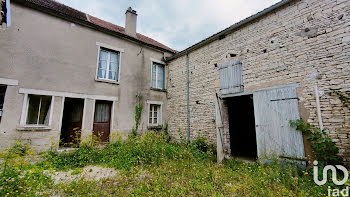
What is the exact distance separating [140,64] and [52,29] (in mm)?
4024

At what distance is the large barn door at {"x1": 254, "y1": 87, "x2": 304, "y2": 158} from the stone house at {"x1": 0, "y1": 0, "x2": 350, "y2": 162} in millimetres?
29

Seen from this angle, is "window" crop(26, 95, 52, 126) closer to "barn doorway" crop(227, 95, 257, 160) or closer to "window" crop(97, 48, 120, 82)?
"window" crop(97, 48, 120, 82)

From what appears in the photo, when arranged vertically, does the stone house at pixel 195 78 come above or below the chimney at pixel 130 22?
below

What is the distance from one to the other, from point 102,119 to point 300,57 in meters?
8.21

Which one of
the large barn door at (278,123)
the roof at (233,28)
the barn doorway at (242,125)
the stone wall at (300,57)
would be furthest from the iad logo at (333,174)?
the roof at (233,28)

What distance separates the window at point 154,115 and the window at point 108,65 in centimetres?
256

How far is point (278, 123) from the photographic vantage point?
4902mm

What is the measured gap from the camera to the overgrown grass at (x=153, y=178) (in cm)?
291

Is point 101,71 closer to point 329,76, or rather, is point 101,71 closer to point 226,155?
point 226,155

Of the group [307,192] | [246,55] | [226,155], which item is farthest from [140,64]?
[307,192]

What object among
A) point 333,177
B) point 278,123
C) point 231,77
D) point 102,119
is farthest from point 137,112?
point 333,177

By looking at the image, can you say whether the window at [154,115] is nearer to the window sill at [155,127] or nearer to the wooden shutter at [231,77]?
the window sill at [155,127]

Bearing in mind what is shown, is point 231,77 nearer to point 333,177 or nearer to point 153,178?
point 333,177

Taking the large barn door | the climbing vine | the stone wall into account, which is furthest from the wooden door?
the large barn door
